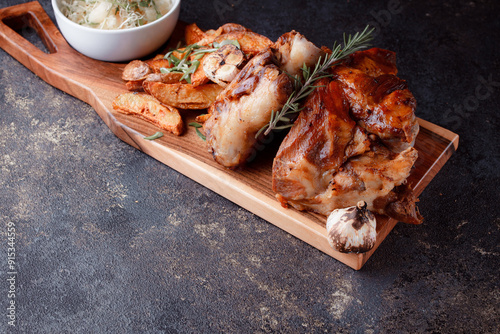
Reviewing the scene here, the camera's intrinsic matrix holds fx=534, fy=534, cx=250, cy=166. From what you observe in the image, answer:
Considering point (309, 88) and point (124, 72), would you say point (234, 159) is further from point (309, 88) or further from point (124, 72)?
point (124, 72)

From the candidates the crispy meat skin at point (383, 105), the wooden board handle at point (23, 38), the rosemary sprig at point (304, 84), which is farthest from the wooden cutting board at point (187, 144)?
the crispy meat skin at point (383, 105)

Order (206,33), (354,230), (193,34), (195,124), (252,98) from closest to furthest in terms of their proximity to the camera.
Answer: (354,230) < (252,98) < (195,124) < (206,33) < (193,34)

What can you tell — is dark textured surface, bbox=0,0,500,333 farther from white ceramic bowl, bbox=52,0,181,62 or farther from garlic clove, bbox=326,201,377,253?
white ceramic bowl, bbox=52,0,181,62

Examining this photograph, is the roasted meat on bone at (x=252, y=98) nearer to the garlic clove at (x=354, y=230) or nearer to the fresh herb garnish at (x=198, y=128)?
the fresh herb garnish at (x=198, y=128)

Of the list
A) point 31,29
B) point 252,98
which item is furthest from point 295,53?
point 31,29

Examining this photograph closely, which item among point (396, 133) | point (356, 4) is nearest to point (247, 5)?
point (356, 4)

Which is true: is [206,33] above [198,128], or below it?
above

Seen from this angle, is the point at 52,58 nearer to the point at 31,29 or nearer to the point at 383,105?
the point at 31,29
